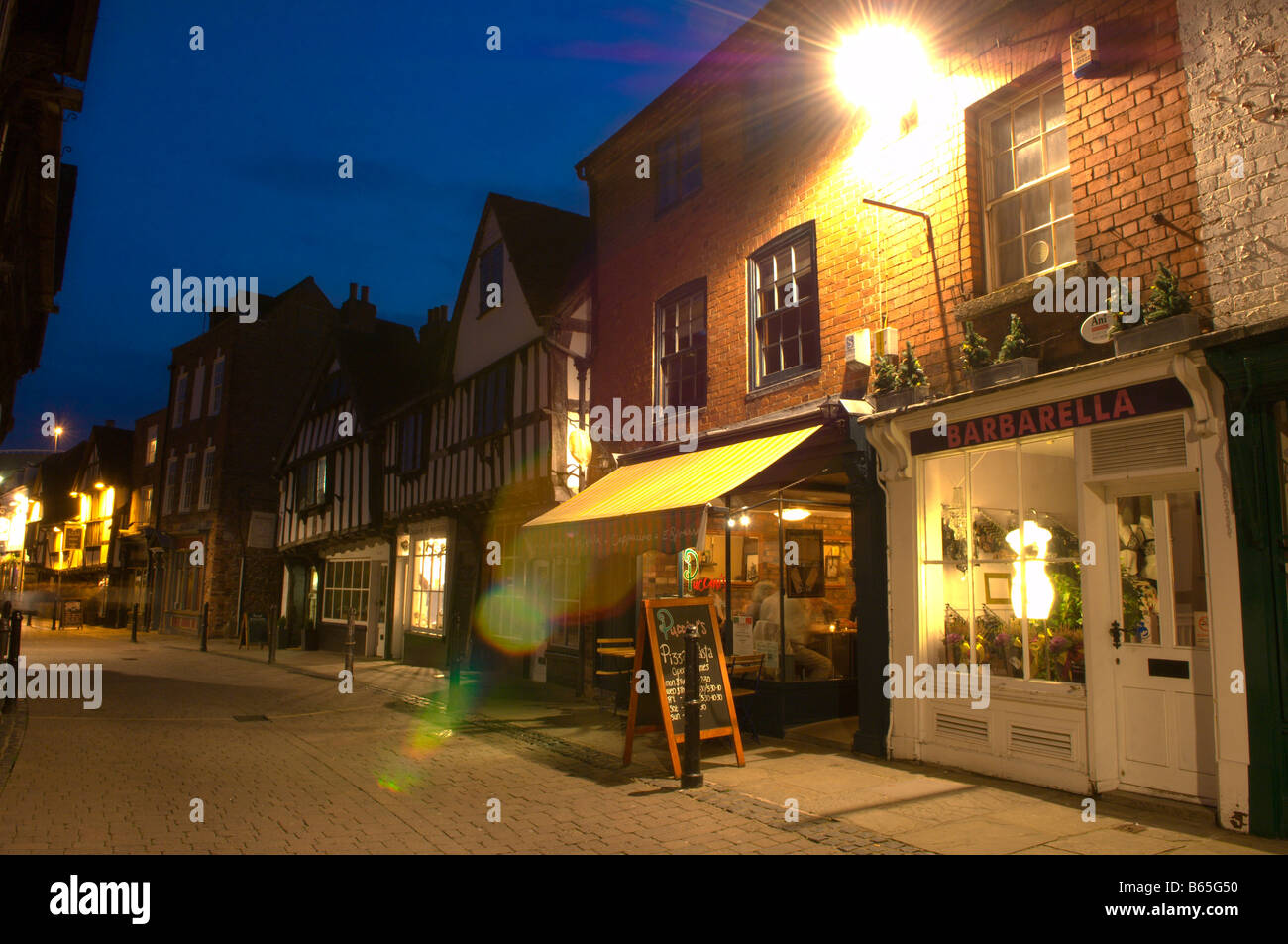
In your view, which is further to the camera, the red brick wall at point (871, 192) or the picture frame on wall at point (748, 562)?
the picture frame on wall at point (748, 562)

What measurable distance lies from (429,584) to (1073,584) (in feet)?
48.2

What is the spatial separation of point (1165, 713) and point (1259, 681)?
93 cm

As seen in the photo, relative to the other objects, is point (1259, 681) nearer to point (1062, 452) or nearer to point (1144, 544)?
point (1144, 544)

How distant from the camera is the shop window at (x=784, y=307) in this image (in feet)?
31.9

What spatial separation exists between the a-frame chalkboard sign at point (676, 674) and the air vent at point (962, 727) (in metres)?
1.88

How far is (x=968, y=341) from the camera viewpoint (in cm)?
740

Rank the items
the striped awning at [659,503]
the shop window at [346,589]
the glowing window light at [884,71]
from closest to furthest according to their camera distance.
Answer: the striped awning at [659,503]
the glowing window light at [884,71]
the shop window at [346,589]

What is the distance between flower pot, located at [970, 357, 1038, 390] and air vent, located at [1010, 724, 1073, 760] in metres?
2.92

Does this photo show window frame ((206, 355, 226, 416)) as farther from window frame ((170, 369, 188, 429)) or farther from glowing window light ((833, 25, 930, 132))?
glowing window light ((833, 25, 930, 132))

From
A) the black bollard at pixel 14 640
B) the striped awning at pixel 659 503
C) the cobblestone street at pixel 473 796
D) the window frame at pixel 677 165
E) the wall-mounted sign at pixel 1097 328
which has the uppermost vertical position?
the window frame at pixel 677 165

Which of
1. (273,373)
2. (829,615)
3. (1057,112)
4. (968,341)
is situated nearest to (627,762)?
(829,615)

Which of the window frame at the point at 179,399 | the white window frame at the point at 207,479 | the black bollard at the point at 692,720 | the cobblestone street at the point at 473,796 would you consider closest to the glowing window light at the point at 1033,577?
the cobblestone street at the point at 473,796

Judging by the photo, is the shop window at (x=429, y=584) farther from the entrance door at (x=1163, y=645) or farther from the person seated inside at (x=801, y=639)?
the entrance door at (x=1163, y=645)

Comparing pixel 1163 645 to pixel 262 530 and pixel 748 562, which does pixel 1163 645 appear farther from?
pixel 262 530
